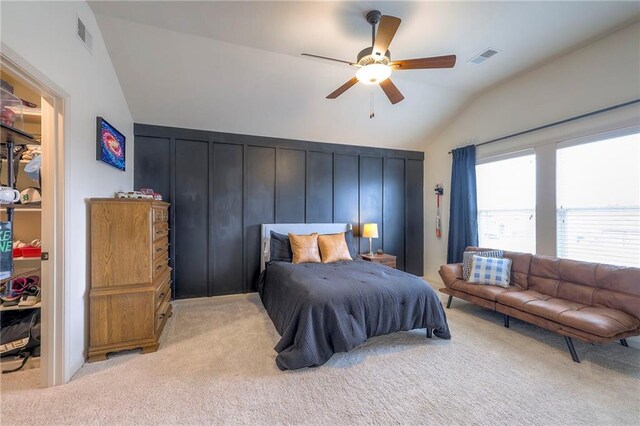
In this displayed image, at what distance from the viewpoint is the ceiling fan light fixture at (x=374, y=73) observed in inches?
92.4

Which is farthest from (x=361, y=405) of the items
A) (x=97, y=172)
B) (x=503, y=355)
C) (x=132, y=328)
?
(x=97, y=172)

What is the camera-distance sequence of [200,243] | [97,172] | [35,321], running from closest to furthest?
[35,321] → [97,172] → [200,243]

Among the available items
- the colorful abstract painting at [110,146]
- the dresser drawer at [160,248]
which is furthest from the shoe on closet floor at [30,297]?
the colorful abstract painting at [110,146]

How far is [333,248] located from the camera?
4.04 m

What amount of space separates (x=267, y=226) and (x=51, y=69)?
2.92m

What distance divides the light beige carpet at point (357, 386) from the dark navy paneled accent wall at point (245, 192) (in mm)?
1491

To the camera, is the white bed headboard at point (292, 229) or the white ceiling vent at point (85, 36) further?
the white bed headboard at point (292, 229)

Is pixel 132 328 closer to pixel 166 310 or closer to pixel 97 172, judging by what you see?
pixel 166 310

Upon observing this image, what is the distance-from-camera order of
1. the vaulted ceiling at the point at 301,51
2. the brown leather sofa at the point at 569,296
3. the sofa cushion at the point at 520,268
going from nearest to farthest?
the brown leather sofa at the point at 569,296 < the vaulted ceiling at the point at 301,51 < the sofa cushion at the point at 520,268

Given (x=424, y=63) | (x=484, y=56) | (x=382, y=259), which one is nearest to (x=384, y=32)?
(x=424, y=63)

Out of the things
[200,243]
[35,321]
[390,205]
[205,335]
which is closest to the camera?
[35,321]

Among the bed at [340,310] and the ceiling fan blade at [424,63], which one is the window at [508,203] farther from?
the ceiling fan blade at [424,63]

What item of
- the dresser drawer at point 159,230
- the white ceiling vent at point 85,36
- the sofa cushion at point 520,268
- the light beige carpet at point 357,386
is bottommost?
the light beige carpet at point 357,386

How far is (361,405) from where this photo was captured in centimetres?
186
